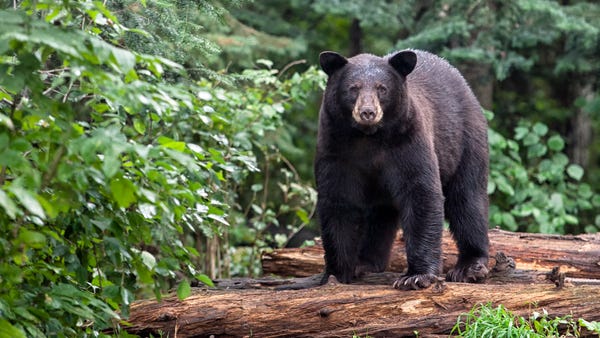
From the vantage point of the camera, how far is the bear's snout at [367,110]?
586 centimetres

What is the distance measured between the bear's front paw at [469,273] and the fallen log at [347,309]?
850 millimetres

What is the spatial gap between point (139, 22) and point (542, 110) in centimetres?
908

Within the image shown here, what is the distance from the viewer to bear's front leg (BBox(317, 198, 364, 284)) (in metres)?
6.34

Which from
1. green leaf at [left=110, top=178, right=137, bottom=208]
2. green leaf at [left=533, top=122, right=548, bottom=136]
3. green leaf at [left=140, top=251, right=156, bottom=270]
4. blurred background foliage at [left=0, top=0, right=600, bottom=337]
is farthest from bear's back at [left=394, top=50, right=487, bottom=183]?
green leaf at [left=533, top=122, right=548, bottom=136]

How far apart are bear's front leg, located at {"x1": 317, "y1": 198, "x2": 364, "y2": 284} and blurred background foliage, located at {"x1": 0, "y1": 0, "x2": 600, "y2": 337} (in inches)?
29.2

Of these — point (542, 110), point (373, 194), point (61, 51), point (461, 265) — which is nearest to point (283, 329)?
point (373, 194)

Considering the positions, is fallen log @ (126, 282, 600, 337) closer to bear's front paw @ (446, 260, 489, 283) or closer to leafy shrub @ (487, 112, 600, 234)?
bear's front paw @ (446, 260, 489, 283)

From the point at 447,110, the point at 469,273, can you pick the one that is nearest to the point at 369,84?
the point at 447,110

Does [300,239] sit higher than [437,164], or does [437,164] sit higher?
[437,164]

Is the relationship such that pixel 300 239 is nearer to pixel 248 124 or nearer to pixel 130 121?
pixel 248 124

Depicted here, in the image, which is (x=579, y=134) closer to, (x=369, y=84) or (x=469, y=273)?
(x=469, y=273)

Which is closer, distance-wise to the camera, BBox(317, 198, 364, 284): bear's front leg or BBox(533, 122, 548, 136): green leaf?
BBox(317, 198, 364, 284): bear's front leg

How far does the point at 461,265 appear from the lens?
6.92m

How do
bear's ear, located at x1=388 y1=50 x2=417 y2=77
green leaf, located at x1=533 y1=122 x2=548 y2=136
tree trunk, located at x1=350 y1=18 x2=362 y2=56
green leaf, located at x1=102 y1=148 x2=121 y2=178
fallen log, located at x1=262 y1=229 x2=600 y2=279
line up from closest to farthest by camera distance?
green leaf, located at x1=102 y1=148 x2=121 y2=178 → bear's ear, located at x1=388 y1=50 x2=417 y2=77 → fallen log, located at x1=262 y1=229 x2=600 y2=279 → green leaf, located at x1=533 y1=122 x2=548 y2=136 → tree trunk, located at x1=350 y1=18 x2=362 y2=56
